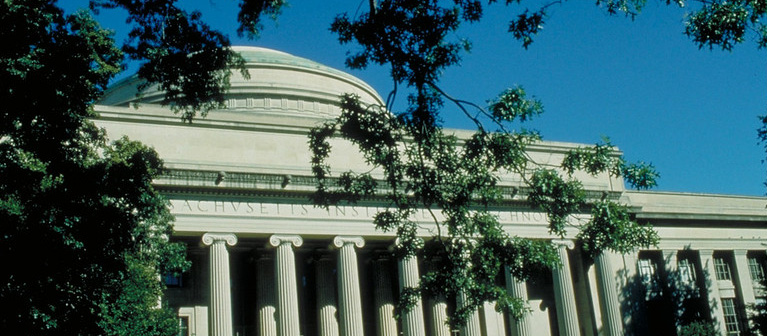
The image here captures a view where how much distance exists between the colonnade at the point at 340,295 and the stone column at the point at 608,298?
→ 0.18 feet

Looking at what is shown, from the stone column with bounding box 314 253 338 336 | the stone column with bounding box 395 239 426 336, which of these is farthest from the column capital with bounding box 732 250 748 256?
the stone column with bounding box 314 253 338 336

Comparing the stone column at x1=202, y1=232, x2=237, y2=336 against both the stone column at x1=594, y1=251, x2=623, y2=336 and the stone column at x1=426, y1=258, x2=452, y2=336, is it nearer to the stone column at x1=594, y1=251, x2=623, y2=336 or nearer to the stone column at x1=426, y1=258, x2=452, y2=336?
the stone column at x1=426, y1=258, x2=452, y2=336

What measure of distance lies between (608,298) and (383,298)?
1103 cm

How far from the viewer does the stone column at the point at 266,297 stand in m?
32.2

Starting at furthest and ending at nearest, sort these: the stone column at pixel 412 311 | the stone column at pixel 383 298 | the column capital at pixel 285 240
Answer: the stone column at pixel 383 298 < the stone column at pixel 412 311 < the column capital at pixel 285 240

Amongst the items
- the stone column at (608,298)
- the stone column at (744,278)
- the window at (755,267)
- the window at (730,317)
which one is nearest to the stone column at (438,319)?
the stone column at (608,298)

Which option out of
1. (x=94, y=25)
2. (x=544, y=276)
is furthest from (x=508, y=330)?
(x=94, y=25)

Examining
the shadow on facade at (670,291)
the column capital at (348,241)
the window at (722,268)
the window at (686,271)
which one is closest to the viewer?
the column capital at (348,241)

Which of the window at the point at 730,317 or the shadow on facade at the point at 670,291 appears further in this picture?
the window at the point at 730,317

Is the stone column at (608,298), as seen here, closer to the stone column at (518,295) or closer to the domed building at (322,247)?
the domed building at (322,247)

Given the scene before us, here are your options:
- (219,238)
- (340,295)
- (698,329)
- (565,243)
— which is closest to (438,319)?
(340,295)

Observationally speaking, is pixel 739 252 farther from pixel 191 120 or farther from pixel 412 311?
pixel 191 120

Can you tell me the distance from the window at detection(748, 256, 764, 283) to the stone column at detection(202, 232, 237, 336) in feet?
96.7

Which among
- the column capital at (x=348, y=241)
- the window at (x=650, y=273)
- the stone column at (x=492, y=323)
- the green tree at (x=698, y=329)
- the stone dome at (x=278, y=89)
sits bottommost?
the green tree at (x=698, y=329)
